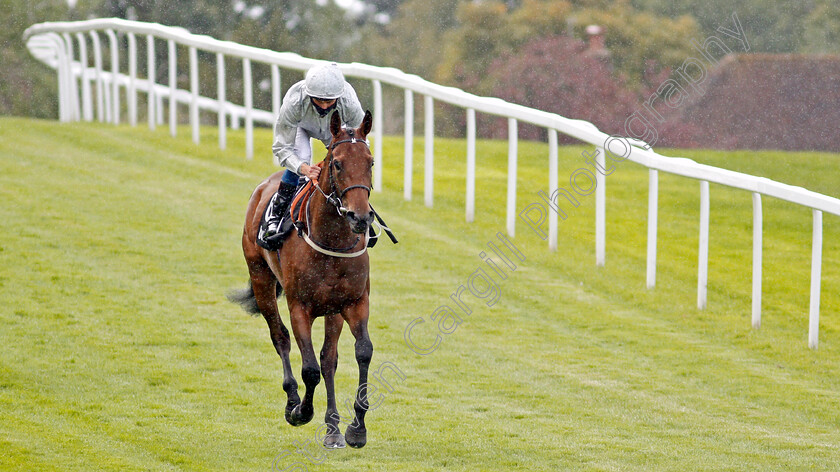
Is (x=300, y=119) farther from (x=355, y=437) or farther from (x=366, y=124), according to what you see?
(x=355, y=437)

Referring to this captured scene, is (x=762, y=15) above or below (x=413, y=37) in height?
above

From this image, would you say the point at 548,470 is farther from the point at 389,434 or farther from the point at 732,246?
the point at 732,246

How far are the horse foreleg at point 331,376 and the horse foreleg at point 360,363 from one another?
14 centimetres

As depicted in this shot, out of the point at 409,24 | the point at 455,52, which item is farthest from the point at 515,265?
the point at 409,24

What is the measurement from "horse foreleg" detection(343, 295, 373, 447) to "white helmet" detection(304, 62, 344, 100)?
113 cm

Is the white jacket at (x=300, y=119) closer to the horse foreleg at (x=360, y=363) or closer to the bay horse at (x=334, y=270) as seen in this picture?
the bay horse at (x=334, y=270)

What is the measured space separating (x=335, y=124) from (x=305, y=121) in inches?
30.6

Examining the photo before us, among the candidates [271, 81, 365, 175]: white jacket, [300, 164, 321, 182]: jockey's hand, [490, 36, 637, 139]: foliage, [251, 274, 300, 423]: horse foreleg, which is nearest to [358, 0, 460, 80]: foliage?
[490, 36, 637, 139]: foliage

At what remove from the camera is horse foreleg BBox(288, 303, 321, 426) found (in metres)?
6.32

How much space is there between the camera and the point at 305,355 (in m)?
6.37

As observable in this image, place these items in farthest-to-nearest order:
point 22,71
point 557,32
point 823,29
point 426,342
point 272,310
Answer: point 823,29
point 557,32
point 22,71
point 426,342
point 272,310

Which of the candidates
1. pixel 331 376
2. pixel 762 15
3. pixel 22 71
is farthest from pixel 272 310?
pixel 762 15

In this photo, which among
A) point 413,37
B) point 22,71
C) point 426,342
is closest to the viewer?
point 426,342

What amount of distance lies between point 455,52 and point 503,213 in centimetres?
2582
